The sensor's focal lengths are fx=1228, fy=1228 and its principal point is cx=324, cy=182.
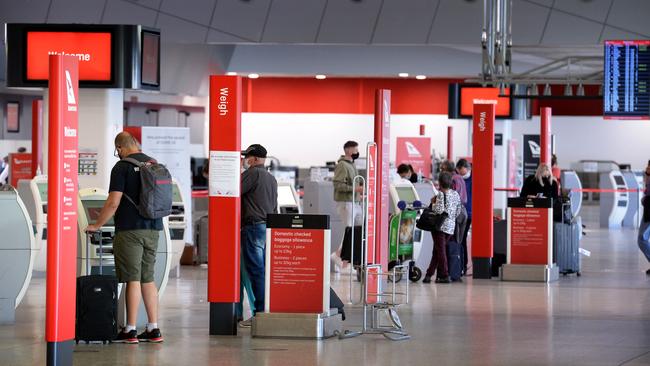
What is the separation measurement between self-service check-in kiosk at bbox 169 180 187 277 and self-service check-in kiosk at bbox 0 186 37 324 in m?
4.31

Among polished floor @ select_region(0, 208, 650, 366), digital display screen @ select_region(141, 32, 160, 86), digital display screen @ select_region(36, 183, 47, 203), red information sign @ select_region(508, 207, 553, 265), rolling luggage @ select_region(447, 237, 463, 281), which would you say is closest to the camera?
polished floor @ select_region(0, 208, 650, 366)

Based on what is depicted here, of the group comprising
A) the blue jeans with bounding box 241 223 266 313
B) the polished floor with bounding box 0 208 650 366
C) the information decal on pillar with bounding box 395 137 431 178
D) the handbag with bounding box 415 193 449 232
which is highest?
the information decal on pillar with bounding box 395 137 431 178

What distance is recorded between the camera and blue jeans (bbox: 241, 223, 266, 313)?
34.2ft

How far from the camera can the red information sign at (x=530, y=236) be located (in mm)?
15719

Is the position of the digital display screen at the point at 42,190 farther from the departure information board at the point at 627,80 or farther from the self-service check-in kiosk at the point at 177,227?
the departure information board at the point at 627,80

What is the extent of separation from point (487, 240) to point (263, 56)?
1961cm

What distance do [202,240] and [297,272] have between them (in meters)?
7.39

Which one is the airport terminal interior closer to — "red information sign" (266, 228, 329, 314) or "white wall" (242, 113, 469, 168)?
"red information sign" (266, 228, 329, 314)

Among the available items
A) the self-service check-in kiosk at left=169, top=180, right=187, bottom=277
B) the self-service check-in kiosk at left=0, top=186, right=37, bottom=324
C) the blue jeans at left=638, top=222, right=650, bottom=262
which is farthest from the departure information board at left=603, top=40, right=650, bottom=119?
the self-service check-in kiosk at left=0, top=186, right=37, bottom=324

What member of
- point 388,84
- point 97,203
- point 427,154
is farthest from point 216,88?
point 388,84

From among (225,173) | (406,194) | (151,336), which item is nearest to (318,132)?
(406,194)

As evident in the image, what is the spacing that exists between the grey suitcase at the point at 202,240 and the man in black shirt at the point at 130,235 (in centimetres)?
750

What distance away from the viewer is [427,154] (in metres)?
29.6

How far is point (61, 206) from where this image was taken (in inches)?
283
